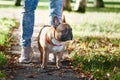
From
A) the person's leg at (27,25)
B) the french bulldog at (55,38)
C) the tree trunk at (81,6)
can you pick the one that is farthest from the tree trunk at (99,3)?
the french bulldog at (55,38)

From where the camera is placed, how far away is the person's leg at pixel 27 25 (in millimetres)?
8719

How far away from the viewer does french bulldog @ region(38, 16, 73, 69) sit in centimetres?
769

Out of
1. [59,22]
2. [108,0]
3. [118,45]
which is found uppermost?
[59,22]

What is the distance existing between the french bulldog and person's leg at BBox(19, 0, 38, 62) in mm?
398

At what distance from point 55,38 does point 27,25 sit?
1.11 metres

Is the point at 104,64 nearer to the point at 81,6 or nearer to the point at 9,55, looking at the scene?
the point at 9,55

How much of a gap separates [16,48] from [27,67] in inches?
88.6

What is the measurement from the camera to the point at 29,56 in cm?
878

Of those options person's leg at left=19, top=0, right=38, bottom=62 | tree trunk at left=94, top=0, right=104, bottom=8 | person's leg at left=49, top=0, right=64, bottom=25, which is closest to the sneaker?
person's leg at left=19, top=0, right=38, bottom=62

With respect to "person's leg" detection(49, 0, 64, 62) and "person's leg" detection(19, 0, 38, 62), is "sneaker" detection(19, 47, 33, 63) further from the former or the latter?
"person's leg" detection(49, 0, 64, 62)

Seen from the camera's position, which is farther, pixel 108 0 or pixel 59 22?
pixel 108 0

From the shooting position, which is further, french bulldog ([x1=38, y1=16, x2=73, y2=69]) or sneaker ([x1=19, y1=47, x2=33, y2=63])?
sneaker ([x1=19, y1=47, x2=33, y2=63])

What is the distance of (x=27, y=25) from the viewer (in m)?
8.84

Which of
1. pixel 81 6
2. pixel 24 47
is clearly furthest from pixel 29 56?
pixel 81 6
